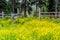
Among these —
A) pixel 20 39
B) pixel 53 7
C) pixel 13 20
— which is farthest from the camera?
Answer: pixel 53 7

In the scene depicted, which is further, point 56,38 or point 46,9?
point 46,9

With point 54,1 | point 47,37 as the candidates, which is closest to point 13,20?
point 47,37

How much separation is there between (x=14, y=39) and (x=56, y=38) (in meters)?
1.16

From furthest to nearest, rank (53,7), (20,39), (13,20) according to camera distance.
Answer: (53,7)
(13,20)
(20,39)

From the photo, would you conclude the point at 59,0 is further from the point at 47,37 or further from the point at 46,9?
the point at 47,37

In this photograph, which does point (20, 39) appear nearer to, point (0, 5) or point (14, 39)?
point (14, 39)

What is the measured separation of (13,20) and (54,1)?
14.3 meters

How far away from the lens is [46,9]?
32531 mm

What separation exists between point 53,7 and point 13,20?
13.7 m

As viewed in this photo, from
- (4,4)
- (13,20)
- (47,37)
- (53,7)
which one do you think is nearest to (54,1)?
(53,7)

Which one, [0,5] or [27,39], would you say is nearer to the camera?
[27,39]

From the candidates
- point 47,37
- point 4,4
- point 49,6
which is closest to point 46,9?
point 49,6

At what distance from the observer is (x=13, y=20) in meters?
18.1

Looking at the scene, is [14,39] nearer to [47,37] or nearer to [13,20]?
[47,37]
